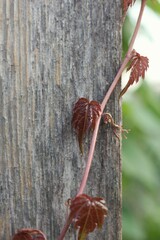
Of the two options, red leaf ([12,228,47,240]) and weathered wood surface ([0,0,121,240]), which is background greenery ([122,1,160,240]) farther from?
red leaf ([12,228,47,240])

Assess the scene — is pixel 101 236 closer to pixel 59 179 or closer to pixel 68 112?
pixel 59 179

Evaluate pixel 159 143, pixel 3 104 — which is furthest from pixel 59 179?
pixel 159 143

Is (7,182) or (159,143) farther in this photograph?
(159,143)

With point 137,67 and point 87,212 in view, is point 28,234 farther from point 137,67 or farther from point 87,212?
point 137,67

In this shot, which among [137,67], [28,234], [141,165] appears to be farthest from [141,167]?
[28,234]

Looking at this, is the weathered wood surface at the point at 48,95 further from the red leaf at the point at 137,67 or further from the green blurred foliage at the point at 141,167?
the green blurred foliage at the point at 141,167

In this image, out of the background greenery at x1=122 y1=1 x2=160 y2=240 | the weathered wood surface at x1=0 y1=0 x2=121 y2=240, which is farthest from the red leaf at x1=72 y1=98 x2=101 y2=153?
the background greenery at x1=122 y1=1 x2=160 y2=240

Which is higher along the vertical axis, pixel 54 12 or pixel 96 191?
pixel 54 12
